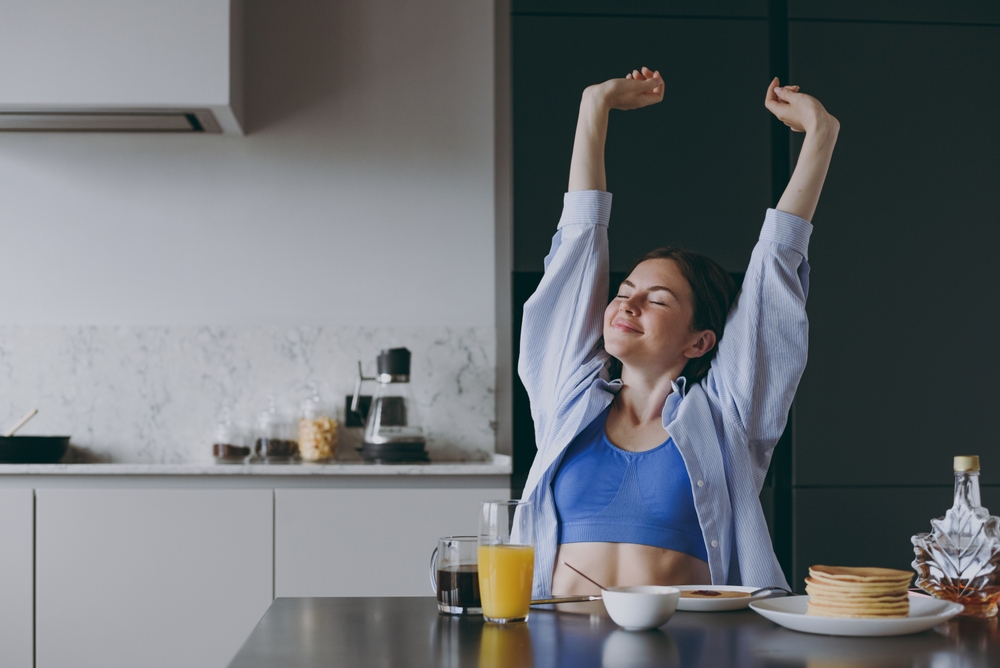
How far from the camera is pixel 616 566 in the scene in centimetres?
149

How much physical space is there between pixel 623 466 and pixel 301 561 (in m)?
1.27

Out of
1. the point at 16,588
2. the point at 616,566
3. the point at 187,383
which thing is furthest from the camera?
the point at 187,383

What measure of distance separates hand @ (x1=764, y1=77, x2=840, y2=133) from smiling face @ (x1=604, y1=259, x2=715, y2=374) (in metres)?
0.34

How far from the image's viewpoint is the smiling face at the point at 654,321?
1691 millimetres

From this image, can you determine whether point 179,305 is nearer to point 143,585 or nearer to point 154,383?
point 154,383

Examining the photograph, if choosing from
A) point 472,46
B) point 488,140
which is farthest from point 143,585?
point 472,46

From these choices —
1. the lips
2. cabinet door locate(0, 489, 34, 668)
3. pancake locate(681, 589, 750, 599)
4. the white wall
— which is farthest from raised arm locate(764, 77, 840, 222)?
cabinet door locate(0, 489, 34, 668)

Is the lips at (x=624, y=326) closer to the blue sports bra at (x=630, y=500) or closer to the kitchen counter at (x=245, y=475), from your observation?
the blue sports bra at (x=630, y=500)

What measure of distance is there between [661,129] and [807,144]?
1.26m

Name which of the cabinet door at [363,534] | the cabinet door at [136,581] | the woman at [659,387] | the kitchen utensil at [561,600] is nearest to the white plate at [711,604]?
the kitchen utensil at [561,600]

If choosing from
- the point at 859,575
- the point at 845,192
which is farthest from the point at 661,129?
the point at 859,575

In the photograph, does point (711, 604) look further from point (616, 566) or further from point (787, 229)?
point (787, 229)

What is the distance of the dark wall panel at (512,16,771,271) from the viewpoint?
278 centimetres

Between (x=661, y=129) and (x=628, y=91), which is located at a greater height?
(x=661, y=129)
